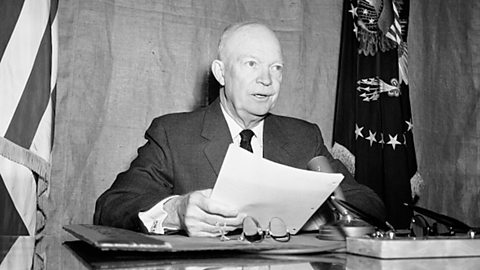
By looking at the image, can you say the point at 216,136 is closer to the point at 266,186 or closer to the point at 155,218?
the point at 155,218

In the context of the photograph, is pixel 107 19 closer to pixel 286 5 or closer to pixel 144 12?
pixel 144 12

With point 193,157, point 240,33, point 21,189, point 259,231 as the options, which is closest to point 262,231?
point 259,231

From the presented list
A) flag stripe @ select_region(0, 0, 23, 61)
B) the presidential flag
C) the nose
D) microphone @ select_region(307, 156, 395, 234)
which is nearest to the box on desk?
microphone @ select_region(307, 156, 395, 234)

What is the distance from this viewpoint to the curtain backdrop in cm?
300

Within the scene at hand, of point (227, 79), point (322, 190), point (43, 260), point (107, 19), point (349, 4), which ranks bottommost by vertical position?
point (43, 260)

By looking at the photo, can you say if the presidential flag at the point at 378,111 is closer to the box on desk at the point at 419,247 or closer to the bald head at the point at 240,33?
the bald head at the point at 240,33

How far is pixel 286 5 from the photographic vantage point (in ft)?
11.7

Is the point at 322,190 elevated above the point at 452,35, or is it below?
below

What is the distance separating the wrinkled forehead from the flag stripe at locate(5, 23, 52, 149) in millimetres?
765

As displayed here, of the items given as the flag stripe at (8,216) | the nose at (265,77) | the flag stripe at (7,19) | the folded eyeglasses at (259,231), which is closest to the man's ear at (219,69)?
the nose at (265,77)

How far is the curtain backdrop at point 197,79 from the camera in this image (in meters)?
3.00

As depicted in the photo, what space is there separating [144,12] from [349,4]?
1.20 m

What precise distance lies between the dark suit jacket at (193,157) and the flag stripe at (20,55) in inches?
21.2

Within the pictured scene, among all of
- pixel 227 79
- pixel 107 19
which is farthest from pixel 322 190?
pixel 107 19
